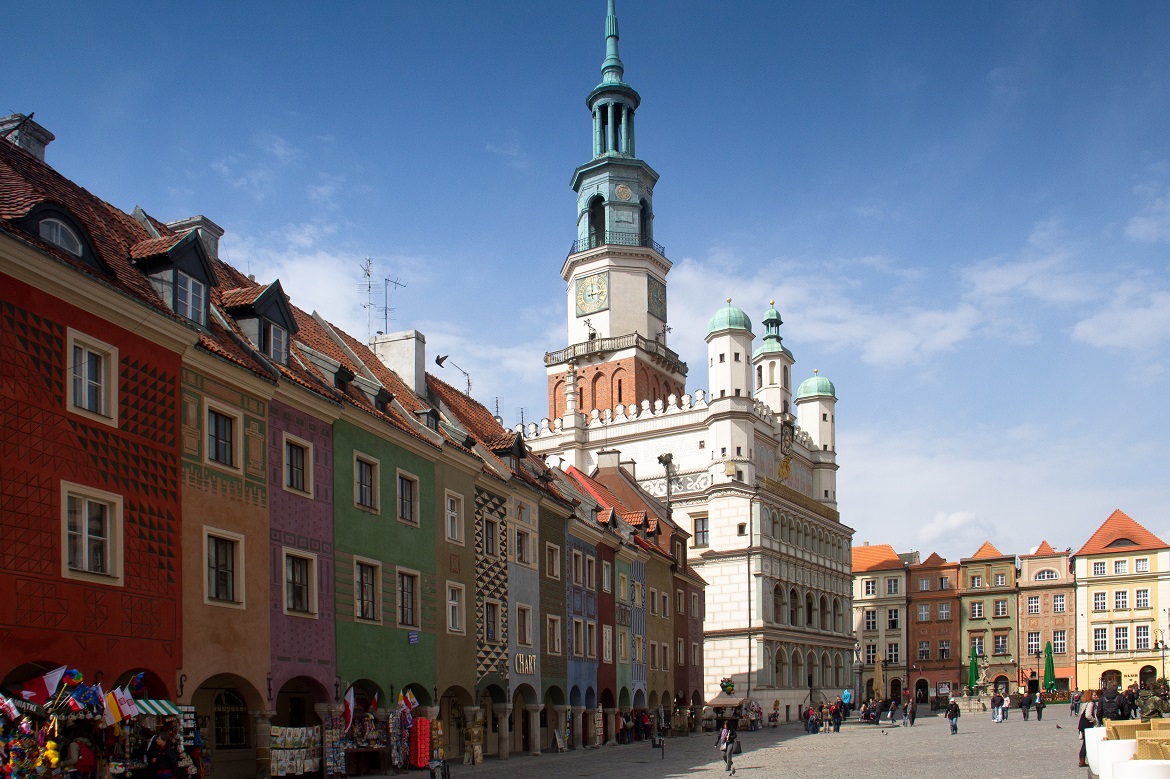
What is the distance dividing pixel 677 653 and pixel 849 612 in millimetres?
41251

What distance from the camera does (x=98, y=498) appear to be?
20297mm

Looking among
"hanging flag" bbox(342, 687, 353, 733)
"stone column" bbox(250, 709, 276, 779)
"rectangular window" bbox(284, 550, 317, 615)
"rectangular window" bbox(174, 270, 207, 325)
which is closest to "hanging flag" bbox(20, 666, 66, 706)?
"stone column" bbox(250, 709, 276, 779)

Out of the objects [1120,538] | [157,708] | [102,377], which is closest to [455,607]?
[157,708]

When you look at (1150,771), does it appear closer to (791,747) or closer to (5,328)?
(5,328)

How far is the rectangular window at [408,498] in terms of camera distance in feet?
103

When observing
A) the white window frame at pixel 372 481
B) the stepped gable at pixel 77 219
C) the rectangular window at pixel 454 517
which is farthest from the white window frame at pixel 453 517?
the stepped gable at pixel 77 219

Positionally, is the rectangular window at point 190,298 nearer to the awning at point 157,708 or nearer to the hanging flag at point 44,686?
the awning at point 157,708

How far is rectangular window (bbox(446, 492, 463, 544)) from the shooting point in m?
34.2

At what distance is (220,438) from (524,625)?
1679 centimetres

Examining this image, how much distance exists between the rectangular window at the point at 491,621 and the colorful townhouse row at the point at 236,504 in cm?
10

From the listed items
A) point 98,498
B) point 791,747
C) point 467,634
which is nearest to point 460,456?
point 467,634

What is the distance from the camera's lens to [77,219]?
2105cm

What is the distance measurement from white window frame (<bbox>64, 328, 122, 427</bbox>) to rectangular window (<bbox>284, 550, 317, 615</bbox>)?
19.6ft

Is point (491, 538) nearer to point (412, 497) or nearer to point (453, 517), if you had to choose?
point (453, 517)
